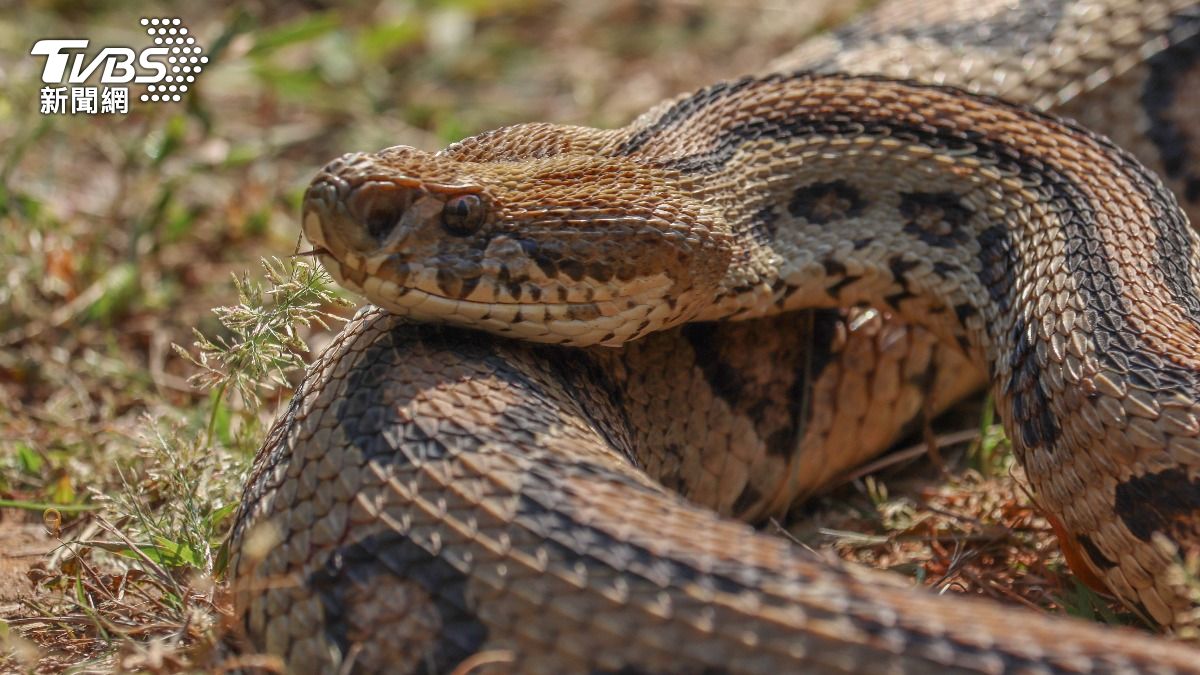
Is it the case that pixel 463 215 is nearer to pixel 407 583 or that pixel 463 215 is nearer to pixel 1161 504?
pixel 407 583

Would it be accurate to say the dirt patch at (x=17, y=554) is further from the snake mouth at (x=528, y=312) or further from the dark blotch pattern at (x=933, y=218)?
the dark blotch pattern at (x=933, y=218)

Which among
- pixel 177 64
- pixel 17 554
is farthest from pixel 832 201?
pixel 177 64

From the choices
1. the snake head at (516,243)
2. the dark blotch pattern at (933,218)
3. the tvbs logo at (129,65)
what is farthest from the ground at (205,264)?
the dark blotch pattern at (933,218)

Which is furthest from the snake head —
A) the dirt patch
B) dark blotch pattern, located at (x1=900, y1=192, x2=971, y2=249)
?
the dirt patch

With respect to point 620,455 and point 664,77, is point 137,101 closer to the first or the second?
point 664,77

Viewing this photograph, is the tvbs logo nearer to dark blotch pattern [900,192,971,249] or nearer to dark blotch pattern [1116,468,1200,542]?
dark blotch pattern [900,192,971,249]

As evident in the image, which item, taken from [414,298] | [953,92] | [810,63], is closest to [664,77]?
[810,63]
